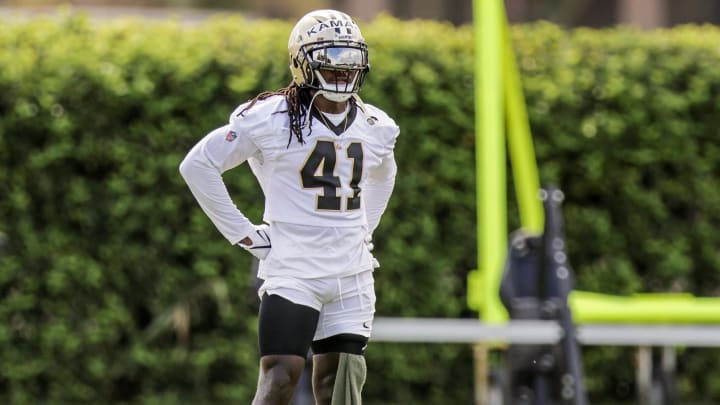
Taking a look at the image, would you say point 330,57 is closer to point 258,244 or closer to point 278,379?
point 258,244

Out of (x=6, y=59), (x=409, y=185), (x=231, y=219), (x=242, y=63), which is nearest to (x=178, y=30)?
(x=242, y=63)

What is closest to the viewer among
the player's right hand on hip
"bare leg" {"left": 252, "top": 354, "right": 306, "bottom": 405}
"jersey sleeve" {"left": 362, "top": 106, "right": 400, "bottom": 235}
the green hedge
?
"bare leg" {"left": 252, "top": 354, "right": 306, "bottom": 405}

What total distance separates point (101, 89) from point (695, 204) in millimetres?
3825

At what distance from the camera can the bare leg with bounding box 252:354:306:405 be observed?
197 inches

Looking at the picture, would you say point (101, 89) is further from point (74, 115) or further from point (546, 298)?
point (546, 298)

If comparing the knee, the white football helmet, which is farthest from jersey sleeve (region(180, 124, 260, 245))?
the knee

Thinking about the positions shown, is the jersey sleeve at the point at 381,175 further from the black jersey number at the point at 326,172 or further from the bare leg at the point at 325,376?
the bare leg at the point at 325,376

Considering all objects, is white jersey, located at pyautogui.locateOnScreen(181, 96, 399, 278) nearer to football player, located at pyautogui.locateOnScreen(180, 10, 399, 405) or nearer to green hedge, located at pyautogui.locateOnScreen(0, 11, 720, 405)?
football player, located at pyautogui.locateOnScreen(180, 10, 399, 405)

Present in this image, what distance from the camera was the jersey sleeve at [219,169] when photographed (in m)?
5.07

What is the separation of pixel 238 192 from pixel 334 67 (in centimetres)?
391

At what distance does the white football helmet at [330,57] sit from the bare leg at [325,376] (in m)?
0.91

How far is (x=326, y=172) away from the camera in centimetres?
512

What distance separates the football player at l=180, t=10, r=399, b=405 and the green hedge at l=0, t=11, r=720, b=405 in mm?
3449

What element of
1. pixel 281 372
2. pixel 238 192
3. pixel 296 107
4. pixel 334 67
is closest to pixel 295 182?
pixel 296 107
